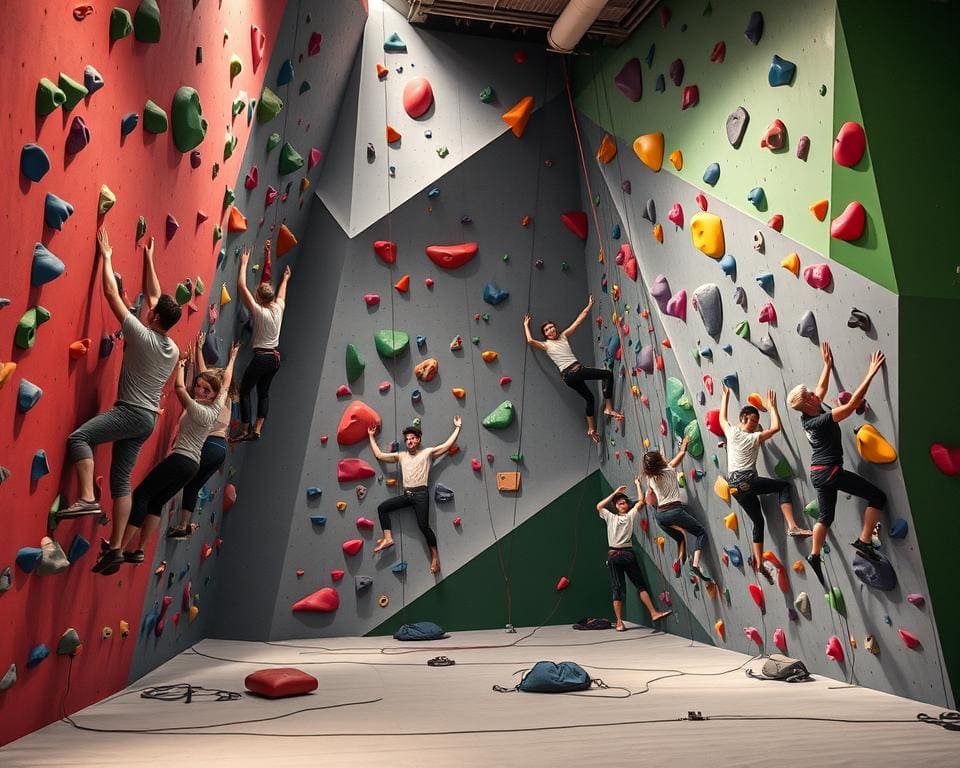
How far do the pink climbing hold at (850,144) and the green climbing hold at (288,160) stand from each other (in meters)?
3.49

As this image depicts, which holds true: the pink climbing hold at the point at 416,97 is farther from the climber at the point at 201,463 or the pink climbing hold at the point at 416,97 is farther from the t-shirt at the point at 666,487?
the t-shirt at the point at 666,487

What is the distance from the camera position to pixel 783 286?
4.69 meters

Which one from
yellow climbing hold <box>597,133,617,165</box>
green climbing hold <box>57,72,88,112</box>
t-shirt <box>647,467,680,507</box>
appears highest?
yellow climbing hold <box>597,133,617,165</box>

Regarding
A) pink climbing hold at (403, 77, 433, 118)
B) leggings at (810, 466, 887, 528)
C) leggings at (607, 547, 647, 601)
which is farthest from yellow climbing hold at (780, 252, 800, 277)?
pink climbing hold at (403, 77, 433, 118)

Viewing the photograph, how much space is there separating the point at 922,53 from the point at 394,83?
418 cm

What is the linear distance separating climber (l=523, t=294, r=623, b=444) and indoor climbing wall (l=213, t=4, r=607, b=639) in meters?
0.18

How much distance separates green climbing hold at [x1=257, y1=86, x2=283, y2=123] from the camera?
5.13m

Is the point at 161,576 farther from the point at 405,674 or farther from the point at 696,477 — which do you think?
the point at 696,477

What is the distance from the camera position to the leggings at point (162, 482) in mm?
4082

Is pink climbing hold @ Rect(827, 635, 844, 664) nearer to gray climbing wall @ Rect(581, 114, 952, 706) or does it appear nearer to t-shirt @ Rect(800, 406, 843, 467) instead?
gray climbing wall @ Rect(581, 114, 952, 706)

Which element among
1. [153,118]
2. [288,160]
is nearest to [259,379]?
[288,160]

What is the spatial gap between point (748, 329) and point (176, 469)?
3242mm

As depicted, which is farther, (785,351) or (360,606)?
(360,606)

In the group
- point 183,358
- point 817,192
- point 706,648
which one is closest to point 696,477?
point 706,648
